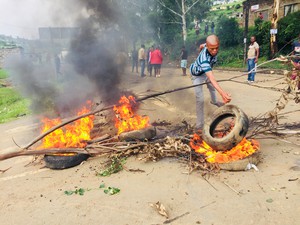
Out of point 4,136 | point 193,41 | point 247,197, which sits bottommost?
point 4,136

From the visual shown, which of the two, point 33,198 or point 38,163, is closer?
point 33,198

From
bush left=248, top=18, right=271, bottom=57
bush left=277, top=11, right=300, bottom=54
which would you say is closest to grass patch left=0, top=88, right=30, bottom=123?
bush left=248, top=18, right=271, bottom=57

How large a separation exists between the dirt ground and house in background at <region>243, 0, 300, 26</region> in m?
22.3

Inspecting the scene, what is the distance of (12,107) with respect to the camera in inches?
591

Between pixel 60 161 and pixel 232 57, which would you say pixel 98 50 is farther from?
pixel 232 57

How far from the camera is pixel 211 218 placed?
3.49 m

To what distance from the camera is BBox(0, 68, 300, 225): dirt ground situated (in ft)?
11.8

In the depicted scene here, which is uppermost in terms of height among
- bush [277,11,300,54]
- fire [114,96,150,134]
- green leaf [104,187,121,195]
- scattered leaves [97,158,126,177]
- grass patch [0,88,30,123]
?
bush [277,11,300,54]

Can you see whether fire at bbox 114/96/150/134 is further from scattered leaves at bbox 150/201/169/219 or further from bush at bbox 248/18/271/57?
bush at bbox 248/18/271/57

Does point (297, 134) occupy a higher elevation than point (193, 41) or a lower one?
lower

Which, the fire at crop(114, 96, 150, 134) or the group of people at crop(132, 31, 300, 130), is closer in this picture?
the group of people at crop(132, 31, 300, 130)

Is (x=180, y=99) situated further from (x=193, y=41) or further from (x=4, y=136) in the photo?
(x=193, y=41)

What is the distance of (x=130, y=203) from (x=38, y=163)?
2.96 metres

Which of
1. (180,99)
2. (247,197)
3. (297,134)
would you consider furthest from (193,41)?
(247,197)
